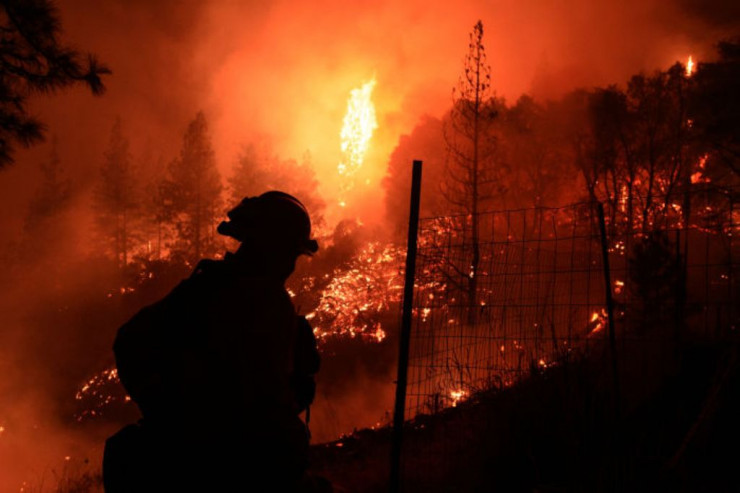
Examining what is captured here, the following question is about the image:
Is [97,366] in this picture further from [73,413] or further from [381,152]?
[381,152]

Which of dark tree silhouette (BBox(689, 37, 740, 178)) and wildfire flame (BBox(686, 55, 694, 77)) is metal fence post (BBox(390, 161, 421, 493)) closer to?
dark tree silhouette (BBox(689, 37, 740, 178))

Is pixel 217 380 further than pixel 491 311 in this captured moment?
No

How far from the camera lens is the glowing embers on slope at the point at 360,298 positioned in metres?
21.3

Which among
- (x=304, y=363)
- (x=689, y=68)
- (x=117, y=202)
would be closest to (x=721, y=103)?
(x=689, y=68)

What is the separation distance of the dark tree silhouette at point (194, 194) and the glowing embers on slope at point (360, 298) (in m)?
16.0

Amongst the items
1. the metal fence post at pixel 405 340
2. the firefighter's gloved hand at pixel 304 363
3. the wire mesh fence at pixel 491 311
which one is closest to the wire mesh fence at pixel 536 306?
the wire mesh fence at pixel 491 311

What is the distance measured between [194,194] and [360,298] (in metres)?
22.8

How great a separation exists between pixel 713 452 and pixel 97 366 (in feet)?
112

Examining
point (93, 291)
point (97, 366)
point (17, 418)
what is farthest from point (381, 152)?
point (17, 418)

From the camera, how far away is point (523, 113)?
3225 cm

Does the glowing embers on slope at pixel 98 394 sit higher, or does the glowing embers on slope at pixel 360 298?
the glowing embers on slope at pixel 360 298

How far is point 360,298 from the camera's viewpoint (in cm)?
2356

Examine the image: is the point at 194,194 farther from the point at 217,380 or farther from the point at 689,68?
the point at 217,380

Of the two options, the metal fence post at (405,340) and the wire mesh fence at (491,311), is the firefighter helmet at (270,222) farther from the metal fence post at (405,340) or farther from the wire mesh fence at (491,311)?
the wire mesh fence at (491,311)
